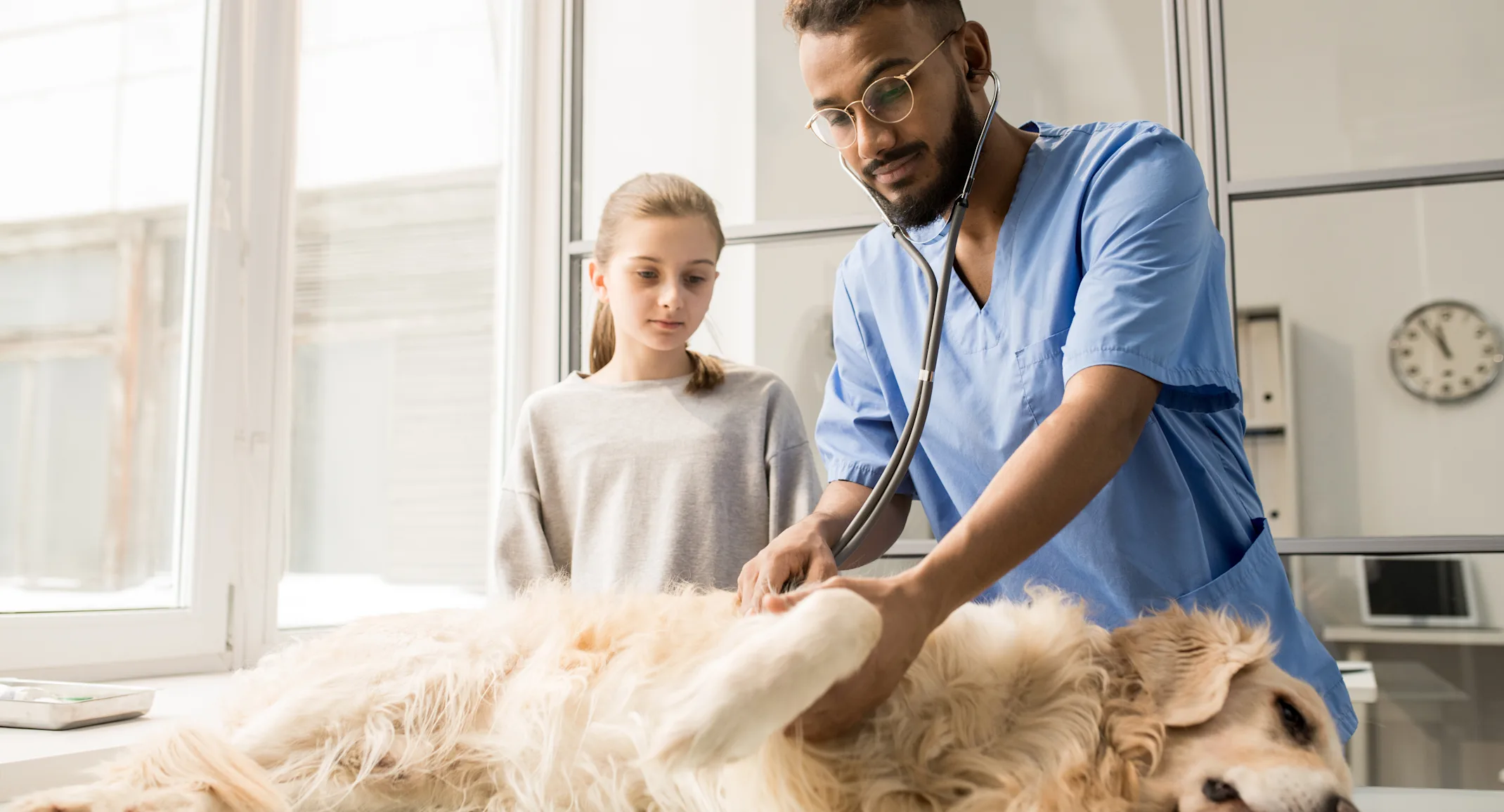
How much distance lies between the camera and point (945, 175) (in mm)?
1312

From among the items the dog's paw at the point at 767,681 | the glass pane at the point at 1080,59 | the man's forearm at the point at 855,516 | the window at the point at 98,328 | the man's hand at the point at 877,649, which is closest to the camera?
the dog's paw at the point at 767,681

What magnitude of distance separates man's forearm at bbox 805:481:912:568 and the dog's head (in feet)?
1.36

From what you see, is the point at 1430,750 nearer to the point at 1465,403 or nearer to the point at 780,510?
the point at 1465,403

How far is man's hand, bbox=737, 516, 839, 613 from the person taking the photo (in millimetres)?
1090

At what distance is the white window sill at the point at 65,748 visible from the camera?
1165 millimetres

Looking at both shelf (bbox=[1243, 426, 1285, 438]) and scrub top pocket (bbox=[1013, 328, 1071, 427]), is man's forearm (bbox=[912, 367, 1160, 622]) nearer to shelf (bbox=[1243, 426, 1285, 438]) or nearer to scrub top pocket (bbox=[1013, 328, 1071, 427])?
scrub top pocket (bbox=[1013, 328, 1071, 427])

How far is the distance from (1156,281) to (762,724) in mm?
678

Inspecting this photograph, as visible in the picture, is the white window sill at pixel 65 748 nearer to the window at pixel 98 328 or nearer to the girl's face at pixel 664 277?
the window at pixel 98 328

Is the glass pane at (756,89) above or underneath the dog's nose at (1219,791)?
above

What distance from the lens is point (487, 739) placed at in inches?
39.0

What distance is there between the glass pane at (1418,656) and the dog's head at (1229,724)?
1628mm

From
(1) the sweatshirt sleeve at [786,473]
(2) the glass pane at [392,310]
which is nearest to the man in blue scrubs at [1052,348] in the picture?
(1) the sweatshirt sleeve at [786,473]

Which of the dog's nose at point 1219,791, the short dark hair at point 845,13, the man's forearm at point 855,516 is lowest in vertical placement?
the dog's nose at point 1219,791

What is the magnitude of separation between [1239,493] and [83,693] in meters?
1.65
